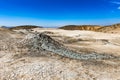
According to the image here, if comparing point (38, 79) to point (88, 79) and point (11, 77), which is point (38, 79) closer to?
point (11, 77)

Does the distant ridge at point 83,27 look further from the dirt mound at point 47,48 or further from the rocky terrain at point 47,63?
the rocky terrain at point 47,63

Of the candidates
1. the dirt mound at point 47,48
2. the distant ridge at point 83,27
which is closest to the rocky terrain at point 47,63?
the dirt mound at point 47,48

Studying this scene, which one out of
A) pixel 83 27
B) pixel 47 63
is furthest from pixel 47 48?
pixel 83 27

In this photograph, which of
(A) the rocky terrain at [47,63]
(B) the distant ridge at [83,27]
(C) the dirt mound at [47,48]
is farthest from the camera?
(B) the distant ridge at [83,27]

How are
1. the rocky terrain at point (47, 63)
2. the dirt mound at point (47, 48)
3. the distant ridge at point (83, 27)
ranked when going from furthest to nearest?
1. the distant ridge at point (83, 27)
2. the dirt mound at point (47, 48)
3. the rocky terrain at point (47, 63)

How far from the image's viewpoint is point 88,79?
1295 centimetres

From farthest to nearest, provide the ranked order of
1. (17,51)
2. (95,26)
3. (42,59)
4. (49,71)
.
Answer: (95,26) < (17,51) < (42,59) < (49,71)

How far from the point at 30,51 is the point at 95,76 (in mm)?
5868

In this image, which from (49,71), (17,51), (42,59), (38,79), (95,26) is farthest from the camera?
(95,26)

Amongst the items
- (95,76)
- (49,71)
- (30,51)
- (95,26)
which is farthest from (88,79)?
(95,26)

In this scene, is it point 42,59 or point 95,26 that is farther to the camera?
point 95,26

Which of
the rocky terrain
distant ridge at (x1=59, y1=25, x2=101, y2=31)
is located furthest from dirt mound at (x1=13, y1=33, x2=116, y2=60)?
distant ridge at (x1=59, y1=25, x2=101, y2=31)

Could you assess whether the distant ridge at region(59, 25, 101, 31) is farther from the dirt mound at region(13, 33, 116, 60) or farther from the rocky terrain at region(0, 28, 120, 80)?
the rocky terrain at region(0, 28, 120, 80)

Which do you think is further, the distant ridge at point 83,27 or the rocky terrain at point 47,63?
the distant ridge at point 83,27
